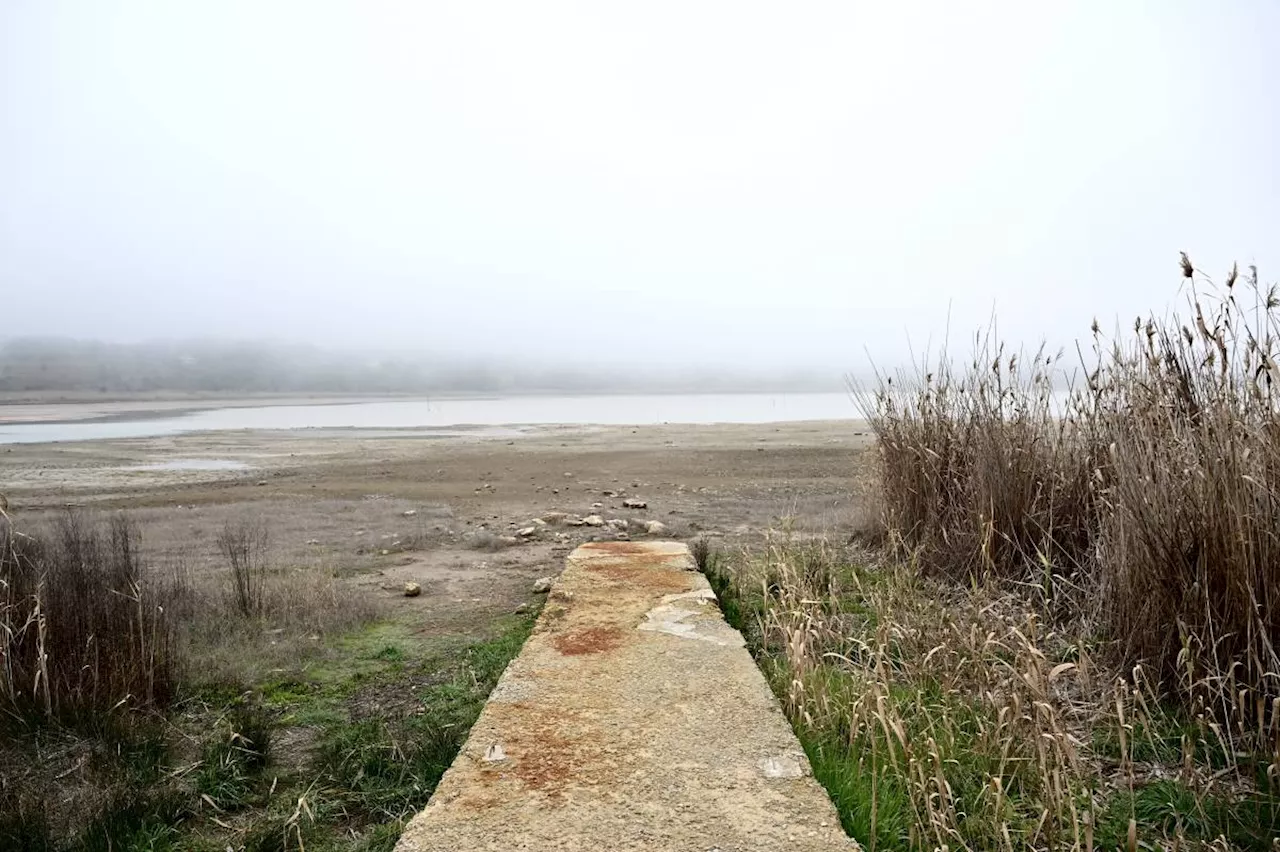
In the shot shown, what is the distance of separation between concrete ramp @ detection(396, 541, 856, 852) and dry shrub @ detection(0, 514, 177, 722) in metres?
2.07

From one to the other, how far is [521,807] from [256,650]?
3.41 metres

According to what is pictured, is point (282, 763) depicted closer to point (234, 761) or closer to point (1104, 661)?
point (234, 761)

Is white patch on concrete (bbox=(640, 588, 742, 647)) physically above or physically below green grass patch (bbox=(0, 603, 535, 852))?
above

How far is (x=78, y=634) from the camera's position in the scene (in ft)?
13.1

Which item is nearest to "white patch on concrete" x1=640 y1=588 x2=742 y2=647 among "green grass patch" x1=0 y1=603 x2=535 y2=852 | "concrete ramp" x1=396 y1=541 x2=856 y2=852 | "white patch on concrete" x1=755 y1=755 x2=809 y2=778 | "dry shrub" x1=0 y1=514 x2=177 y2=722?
"concrete ramp" x1=396 y1=541 x2=856 y2=852

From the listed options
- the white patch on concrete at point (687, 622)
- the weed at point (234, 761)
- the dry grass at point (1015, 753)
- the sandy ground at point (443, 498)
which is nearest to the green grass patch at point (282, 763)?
the weed at point (234, 761)

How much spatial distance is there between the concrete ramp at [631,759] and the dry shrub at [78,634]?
2071 millimetres

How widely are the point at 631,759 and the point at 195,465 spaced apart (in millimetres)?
22340

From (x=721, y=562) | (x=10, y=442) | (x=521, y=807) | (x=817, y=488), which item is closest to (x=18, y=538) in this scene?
(x=521, y=807)

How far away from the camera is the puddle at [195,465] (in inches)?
766

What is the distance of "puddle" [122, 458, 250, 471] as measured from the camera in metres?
19.5

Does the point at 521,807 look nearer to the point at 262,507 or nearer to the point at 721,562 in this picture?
the point at 721,562

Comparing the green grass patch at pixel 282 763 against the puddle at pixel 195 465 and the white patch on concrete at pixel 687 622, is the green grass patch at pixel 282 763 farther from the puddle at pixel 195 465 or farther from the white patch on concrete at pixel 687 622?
the puddle at pixel 195 465

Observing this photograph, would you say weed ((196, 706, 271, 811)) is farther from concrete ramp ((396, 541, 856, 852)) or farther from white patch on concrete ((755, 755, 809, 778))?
white patch on concrete ((755, 755, 809, 778))
